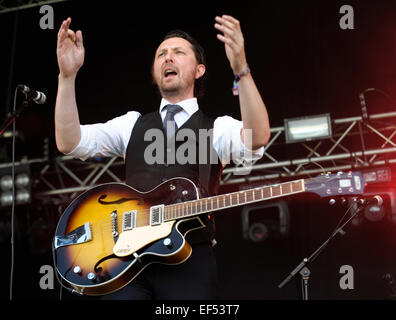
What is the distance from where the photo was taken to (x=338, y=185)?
2.20 metres

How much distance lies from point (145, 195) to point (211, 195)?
30 cm

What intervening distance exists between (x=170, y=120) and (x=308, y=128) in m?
3.04

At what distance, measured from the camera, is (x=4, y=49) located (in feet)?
18.6

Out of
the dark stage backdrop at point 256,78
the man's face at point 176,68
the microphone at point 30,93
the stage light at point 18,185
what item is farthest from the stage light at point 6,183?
the man's face at point 176,68

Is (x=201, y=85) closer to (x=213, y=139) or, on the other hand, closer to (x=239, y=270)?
(x=213, y=139)

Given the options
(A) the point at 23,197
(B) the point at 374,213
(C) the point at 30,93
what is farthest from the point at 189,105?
(A) the point at 23,197

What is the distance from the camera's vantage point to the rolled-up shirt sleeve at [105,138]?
7.75ft

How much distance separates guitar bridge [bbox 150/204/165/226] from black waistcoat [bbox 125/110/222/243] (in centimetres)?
12

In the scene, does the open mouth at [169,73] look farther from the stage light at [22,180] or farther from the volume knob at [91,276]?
the stage light at [22,180]

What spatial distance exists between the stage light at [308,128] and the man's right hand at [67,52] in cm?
332

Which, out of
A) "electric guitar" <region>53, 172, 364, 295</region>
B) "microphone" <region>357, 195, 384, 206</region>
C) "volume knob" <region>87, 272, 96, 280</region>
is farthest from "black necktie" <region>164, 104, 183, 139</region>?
"microphone" <region>357, 195, 384, 206</region>
